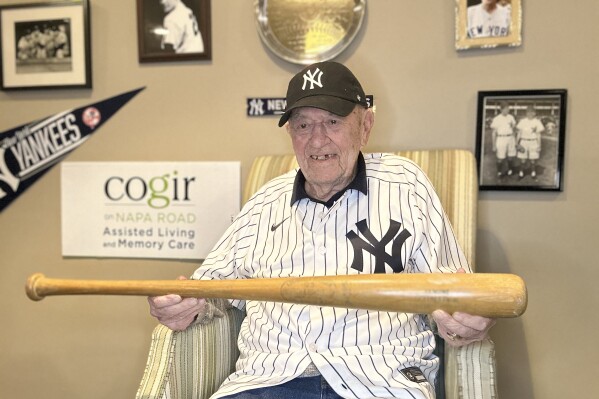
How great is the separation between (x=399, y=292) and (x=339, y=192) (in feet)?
1.41

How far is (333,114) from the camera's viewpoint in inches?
50.9

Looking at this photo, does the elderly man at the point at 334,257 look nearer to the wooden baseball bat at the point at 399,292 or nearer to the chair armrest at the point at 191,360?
the chair armrest at the point at 191,360

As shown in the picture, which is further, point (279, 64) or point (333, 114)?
point (279, 64)

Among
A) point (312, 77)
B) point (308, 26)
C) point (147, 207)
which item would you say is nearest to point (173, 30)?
point (308, 26)

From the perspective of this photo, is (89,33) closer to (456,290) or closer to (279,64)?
(279,64)

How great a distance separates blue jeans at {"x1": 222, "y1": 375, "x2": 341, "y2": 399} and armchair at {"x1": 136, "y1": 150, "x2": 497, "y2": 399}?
5.4 inches

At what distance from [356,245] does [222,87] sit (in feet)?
2.95

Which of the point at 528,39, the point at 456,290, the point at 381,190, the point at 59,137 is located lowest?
the point at 456,290

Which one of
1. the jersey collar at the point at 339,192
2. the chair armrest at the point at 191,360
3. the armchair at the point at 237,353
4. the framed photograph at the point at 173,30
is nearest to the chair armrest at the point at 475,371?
the armchair at the point at 237,353

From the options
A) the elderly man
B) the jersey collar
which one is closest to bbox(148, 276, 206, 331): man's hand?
the elderly man

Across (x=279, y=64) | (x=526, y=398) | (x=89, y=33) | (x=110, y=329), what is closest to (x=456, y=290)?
(x=526, y=398)

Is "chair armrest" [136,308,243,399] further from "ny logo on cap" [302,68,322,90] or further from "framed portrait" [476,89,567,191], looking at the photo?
"framed portrait" [476,89,567,191]

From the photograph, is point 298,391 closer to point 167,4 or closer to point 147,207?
point 147,207

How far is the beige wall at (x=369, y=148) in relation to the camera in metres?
1.64
